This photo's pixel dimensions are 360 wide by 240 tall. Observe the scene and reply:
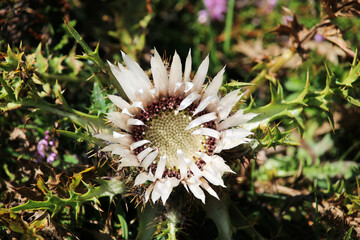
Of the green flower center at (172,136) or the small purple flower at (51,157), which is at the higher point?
the green flower center at (172,136)

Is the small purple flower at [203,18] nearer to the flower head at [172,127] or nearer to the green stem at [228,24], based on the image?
the green stem at [228,24]

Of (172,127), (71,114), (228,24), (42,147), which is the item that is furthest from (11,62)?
(228,24)

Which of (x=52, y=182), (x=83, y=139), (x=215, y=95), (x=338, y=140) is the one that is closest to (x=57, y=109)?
(x=83, y=139)

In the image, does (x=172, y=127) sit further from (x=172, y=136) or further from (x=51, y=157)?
(x=51, y=157)

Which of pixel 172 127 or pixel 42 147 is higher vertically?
pixel 172 127

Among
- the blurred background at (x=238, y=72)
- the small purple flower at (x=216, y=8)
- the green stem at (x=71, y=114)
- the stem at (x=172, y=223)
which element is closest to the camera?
the stem at (x=172, y=223)

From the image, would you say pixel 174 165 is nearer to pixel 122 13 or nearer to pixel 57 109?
pixel 57 109

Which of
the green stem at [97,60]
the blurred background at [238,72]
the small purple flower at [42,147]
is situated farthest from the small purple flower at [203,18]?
the small purple flower at [42,147]

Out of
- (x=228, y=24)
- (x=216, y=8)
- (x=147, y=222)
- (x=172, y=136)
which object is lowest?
(x=147, y=222)

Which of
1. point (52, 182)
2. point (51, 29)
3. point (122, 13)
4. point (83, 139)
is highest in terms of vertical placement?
point (122, 13)
